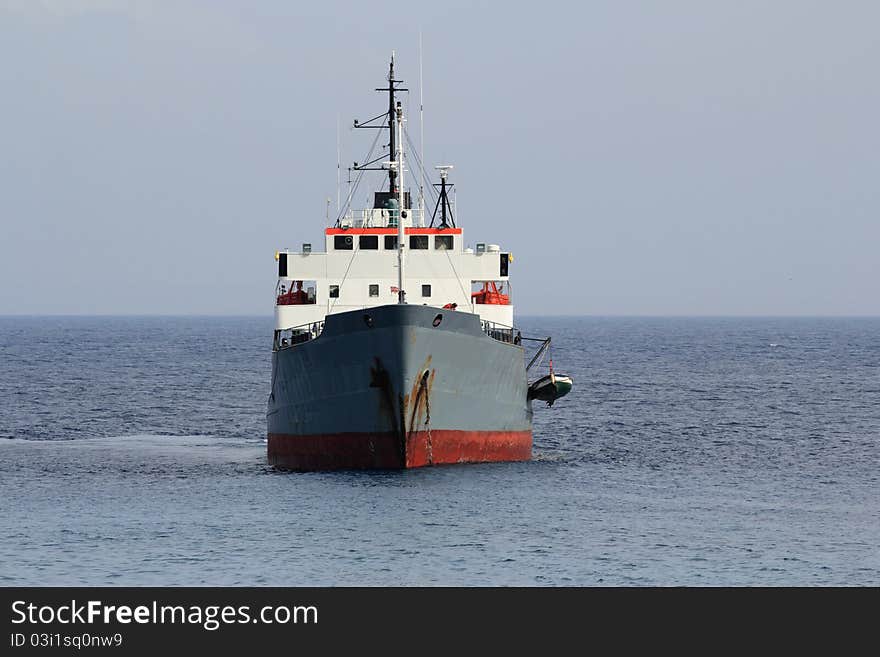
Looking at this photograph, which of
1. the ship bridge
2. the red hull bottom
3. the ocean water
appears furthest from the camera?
the ship bridge

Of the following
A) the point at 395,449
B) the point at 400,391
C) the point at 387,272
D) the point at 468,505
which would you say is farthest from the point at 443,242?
the point at 468,505

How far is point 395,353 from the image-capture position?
34156mm

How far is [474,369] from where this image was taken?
3631 cm

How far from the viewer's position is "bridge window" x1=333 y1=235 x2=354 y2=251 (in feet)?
139

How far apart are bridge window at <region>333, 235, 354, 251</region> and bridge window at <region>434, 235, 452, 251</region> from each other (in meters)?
2.73

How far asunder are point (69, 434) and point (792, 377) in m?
49.1

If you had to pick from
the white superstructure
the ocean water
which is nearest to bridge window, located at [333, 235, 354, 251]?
the white superstructure

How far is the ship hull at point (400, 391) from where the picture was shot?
1355 inches

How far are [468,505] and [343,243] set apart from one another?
46.8ft

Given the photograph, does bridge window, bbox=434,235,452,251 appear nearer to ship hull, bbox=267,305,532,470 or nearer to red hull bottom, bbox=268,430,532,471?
ship hull, bbox=267,305,532,470
